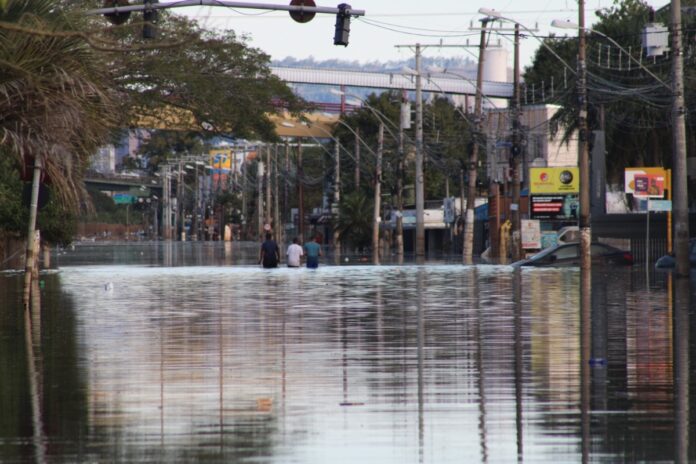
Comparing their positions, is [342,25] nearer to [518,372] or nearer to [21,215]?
[518,372]

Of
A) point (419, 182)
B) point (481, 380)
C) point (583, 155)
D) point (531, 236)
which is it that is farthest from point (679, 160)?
point (419, 182)

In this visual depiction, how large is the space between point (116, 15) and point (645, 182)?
29.1m

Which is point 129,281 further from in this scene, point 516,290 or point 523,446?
point 523,446

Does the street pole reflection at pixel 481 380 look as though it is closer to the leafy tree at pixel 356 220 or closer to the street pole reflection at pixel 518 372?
the street pole reflection at pixel 518 372

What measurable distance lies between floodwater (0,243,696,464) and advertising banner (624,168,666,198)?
24.7 meters

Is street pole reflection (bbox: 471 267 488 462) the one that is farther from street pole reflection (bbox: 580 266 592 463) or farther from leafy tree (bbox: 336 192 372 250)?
leafy tree (bbox: 336 192 372 250)

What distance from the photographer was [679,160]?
134 feet

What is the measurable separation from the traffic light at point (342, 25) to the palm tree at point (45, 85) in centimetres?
920

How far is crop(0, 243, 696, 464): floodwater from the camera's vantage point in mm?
9570

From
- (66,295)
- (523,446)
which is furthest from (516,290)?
(523,446)

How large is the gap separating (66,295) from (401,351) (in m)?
16.8

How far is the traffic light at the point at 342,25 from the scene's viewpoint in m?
28.6

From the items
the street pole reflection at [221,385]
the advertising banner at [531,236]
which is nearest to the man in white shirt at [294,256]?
the advertising banner at [531,236]

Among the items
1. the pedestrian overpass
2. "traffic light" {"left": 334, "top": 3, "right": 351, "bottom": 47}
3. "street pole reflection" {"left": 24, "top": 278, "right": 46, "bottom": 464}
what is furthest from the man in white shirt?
the pedestrian overpass
